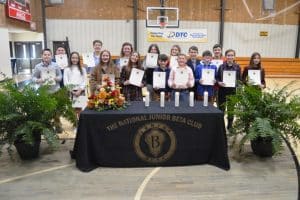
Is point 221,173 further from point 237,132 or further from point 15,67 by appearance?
point 15,67

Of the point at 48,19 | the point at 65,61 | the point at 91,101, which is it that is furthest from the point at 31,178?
the point at 48,19

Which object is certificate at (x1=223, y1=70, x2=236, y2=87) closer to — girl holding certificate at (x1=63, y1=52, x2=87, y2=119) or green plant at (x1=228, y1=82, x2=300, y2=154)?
green plant at (x1=228, y1=82, x2=300, y2=154)

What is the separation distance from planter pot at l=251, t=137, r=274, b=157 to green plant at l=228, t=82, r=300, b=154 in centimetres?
6

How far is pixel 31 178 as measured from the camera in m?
3.11

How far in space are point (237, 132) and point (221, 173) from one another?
593mm

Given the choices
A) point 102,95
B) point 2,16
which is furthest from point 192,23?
point 102,95

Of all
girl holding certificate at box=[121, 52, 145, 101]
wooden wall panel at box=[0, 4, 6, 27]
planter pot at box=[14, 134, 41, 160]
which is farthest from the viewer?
wooden wall panel at box=[0, 4, 6, 27]

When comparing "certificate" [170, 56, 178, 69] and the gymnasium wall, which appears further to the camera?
the gymnasium wall

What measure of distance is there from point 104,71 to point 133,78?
1.41 feet

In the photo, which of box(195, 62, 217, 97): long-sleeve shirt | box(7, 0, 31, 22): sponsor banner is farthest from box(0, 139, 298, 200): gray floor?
box(7, 0, 31, 22): sponsor banner

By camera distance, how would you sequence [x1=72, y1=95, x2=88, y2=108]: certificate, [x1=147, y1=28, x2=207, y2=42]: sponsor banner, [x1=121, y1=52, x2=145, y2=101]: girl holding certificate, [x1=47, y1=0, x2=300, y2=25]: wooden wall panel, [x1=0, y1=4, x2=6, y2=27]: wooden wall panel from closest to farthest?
[x1=121, y1=52, x2=145, y2=101]: girl holding certificate < [x1=72, y1=95, x2=88, y2=108]: certificate < [x1=0, y1=4, x2=6, y2=27]: wooden wall panel < [x1=47, y1=0, x2=300, y2=25]: wooden wall panel < [x1=147, y1=28, x2=207, y2=42]: sponsor banner

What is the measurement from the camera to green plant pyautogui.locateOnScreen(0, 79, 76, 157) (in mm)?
3260

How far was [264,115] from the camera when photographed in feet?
11.6

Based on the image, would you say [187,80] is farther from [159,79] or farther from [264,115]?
[264,115]
